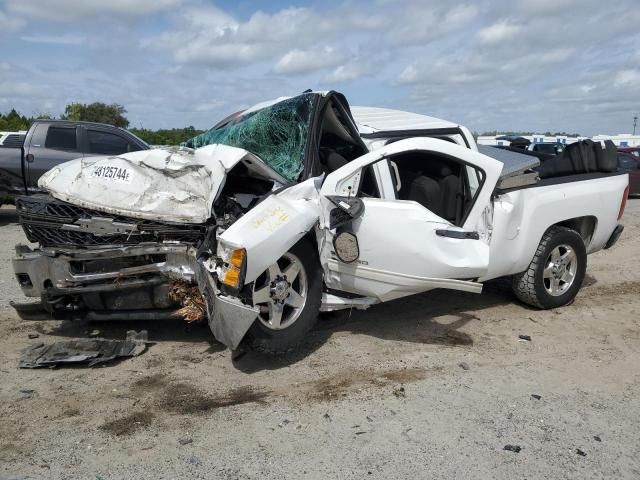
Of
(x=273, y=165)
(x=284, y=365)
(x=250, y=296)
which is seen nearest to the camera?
(x=250, y=296)

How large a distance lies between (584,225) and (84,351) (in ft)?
17.0

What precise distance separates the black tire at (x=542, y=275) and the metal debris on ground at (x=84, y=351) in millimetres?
3656

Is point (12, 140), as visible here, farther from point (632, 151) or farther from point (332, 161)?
point (632, 151)

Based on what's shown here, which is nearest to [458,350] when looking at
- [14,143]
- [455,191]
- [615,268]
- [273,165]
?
[455,191]

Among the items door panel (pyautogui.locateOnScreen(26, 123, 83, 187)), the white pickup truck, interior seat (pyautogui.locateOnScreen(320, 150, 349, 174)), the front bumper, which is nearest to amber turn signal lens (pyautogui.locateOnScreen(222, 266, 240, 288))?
the white pickup truck

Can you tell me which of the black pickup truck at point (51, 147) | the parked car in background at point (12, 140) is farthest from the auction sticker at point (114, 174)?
the parked car in background at point (12, 140)

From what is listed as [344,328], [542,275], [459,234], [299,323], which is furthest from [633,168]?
[299,323]

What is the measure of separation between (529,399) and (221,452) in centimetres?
210

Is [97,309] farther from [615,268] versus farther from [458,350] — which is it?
[615,268]

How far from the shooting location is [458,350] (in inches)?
196

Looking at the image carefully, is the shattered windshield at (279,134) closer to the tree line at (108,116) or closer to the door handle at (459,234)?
the door handle at (459,234)

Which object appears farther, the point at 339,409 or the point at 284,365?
the point at 284,365

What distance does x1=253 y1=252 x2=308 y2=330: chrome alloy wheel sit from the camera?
4.39 metres

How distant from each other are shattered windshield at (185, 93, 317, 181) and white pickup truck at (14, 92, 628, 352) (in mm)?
13
